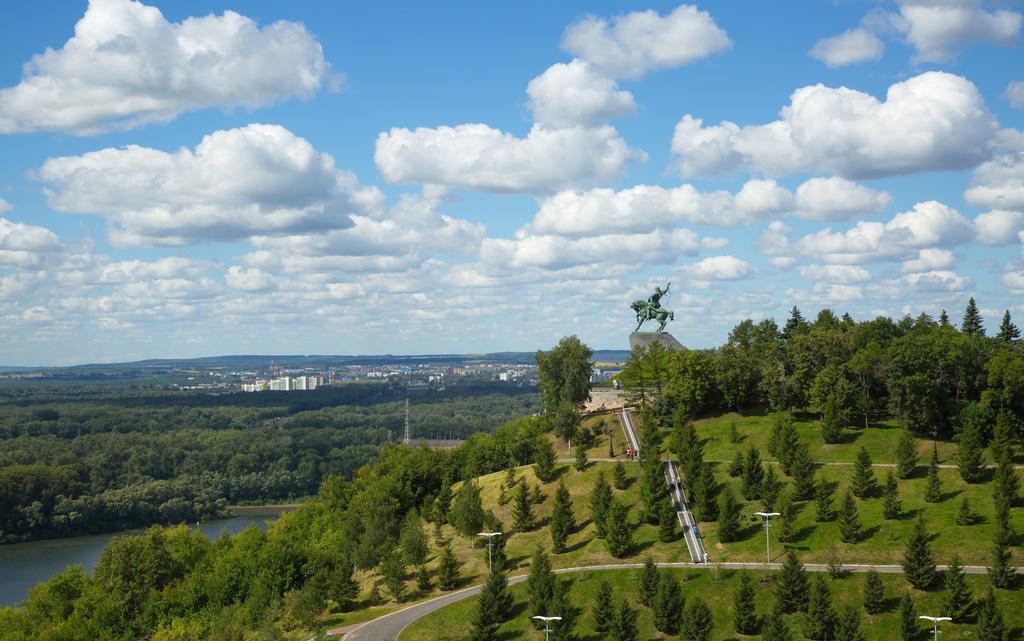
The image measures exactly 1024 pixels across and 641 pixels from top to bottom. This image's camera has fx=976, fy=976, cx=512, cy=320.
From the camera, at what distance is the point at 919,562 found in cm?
6356

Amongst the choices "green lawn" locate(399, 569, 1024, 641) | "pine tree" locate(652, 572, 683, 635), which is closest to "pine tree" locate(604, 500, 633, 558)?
"green lawn" locate(399, 569, 1024, 641)

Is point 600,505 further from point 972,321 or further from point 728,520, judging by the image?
point 972,321

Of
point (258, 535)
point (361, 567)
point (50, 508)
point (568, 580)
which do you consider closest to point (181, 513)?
point (50, 508)

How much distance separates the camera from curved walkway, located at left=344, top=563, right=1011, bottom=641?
6644 centimetres

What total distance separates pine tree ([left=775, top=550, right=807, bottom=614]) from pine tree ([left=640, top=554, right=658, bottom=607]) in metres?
8.09

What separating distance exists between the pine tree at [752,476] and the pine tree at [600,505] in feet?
36.8

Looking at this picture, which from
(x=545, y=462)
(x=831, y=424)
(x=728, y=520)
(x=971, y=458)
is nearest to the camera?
(x=728, y=520)

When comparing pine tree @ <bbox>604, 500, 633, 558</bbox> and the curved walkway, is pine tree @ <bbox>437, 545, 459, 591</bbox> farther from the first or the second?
pine tree @ <bbox>604, 500, 633, 558</bbox>

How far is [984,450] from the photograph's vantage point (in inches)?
3243

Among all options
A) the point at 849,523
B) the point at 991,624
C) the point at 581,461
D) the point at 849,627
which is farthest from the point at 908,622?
the point at 581,461

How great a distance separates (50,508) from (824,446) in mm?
136679

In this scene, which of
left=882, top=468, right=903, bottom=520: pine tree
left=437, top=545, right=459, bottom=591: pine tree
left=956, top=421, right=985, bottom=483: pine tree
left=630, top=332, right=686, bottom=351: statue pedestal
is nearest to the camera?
left=882, top=468, right=903, bottom=520: pine tree

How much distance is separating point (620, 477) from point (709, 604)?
20927 mm

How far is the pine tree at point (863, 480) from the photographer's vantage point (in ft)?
252
